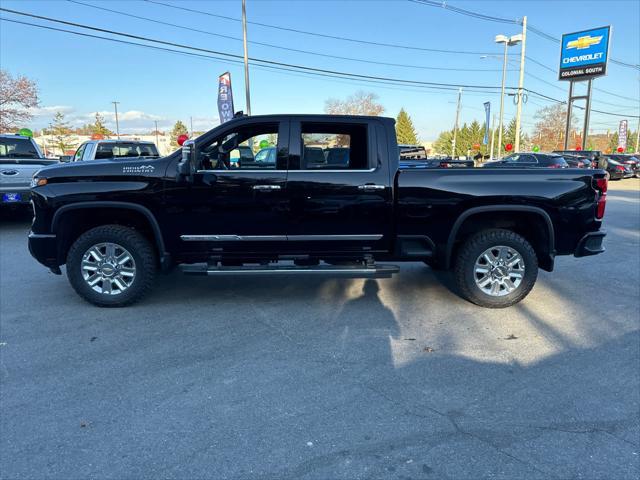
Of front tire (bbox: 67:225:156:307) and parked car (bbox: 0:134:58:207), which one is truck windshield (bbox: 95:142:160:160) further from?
front tire (bbox: 67:225:156:307)

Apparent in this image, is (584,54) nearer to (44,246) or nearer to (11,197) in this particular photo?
(11,197)

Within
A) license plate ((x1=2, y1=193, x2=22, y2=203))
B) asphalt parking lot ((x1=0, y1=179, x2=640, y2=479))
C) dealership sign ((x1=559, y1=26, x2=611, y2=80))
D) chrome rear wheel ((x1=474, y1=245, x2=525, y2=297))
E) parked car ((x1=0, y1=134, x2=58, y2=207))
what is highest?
dealership sign ((x1=559, y1=26, x2=611, y2=80))

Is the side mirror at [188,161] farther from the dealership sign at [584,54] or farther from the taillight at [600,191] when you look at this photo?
the dealership sign at [584,54]

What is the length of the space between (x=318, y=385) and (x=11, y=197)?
8.79 metres

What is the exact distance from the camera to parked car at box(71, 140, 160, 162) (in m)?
11.2

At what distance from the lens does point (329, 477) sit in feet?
7.97

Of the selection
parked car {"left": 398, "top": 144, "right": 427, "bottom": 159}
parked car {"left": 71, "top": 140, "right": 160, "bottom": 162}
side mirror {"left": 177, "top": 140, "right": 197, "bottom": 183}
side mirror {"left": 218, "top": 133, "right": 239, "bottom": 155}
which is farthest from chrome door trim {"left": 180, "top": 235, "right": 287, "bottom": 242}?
parked car {"left": 398, "top": 144, "right": 427, "bottom": 159}

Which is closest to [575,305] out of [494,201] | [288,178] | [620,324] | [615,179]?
[620,324]

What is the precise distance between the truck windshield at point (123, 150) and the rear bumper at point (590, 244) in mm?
9422

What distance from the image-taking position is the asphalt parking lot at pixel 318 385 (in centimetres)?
258

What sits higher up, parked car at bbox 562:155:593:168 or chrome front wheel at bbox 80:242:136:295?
parked car at bbox 562:155:593:168

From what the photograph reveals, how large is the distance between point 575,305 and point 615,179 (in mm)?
32158

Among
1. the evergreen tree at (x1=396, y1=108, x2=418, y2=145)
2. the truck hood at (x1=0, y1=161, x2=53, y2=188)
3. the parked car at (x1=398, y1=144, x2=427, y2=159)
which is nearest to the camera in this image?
the truck hood at (x1=0, y1=161, x2=53, y2=188)

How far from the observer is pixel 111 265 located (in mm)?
4941
